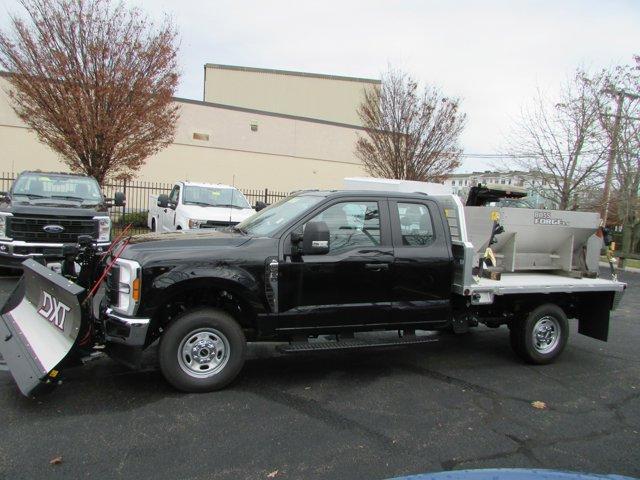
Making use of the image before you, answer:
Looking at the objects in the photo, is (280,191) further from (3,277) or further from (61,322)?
(61,322)

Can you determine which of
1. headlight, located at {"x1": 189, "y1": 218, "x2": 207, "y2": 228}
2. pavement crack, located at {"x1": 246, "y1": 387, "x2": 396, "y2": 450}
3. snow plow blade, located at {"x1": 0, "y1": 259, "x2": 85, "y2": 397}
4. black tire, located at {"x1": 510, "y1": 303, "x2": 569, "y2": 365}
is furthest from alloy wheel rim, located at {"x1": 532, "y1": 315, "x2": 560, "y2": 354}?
headlight, located at {"x1": 189, "y1": 218, "x2": 207, "y2": 228}

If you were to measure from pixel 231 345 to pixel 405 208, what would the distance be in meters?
2.27

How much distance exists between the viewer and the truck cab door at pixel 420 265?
5.19m

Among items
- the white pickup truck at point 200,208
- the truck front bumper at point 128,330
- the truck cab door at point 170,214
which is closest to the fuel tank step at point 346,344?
the truck front bumper at point 128,330

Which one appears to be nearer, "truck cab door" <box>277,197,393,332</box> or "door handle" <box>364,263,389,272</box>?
"truck cab door" <box>277,197,393,332</box>

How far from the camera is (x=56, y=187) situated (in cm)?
1013

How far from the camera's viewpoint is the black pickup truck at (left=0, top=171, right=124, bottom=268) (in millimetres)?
8727

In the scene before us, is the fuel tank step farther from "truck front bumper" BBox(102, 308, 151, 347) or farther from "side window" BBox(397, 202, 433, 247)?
"truck front bumper" BBox(102, 308, 151, 347)

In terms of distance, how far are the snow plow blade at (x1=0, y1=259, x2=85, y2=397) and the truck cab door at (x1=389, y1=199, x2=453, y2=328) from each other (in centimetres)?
297

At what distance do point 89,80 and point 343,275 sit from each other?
12.2 meters

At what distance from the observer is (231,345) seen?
4574 millimetres

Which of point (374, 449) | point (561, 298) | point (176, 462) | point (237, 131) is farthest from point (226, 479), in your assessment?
point (237, 131)

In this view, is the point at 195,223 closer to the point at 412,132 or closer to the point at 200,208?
the point at 200,208

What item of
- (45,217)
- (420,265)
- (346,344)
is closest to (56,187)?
(45,217)
